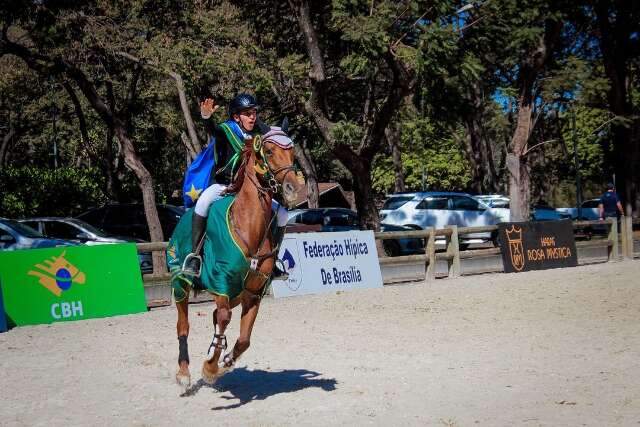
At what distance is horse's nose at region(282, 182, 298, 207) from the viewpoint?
755cm

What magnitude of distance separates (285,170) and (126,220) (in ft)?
67.6

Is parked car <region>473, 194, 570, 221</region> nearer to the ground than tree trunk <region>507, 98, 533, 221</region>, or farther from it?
nearer to the ground

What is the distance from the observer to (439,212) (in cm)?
3366

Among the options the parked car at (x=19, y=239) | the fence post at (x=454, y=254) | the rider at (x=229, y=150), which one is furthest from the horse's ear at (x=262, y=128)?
the fence post at (x=454, y=254)

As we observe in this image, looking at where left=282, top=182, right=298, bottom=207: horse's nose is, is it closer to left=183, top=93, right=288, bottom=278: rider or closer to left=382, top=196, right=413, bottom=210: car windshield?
left=183, top=93, right=288, bottom=278: rider

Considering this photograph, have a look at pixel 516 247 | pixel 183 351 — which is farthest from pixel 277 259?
pixel 516 247

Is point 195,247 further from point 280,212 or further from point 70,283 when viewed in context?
point 70,283

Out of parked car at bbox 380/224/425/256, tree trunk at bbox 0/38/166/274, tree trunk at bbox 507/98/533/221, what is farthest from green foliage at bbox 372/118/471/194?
tree trunk at bbox 0/38/166/274

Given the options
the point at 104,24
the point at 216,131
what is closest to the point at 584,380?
the point at 216,131

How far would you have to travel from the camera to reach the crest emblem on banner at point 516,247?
22391 millimetres

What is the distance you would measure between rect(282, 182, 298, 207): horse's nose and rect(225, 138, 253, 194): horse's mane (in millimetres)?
709

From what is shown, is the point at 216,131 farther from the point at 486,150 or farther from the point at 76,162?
the point at 76,162

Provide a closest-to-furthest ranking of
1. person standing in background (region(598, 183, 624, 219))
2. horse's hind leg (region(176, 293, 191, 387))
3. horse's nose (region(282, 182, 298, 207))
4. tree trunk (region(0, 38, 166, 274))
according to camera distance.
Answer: horse's nose (region(282, 182, 298, 207))
horse's hind leg (region(176, 293, 191, 387))
tree trunk (region(0, 38, 166, 274))
person standing in background (region(598, 183, 624, 219))

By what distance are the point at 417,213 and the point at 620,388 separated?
25.2m
